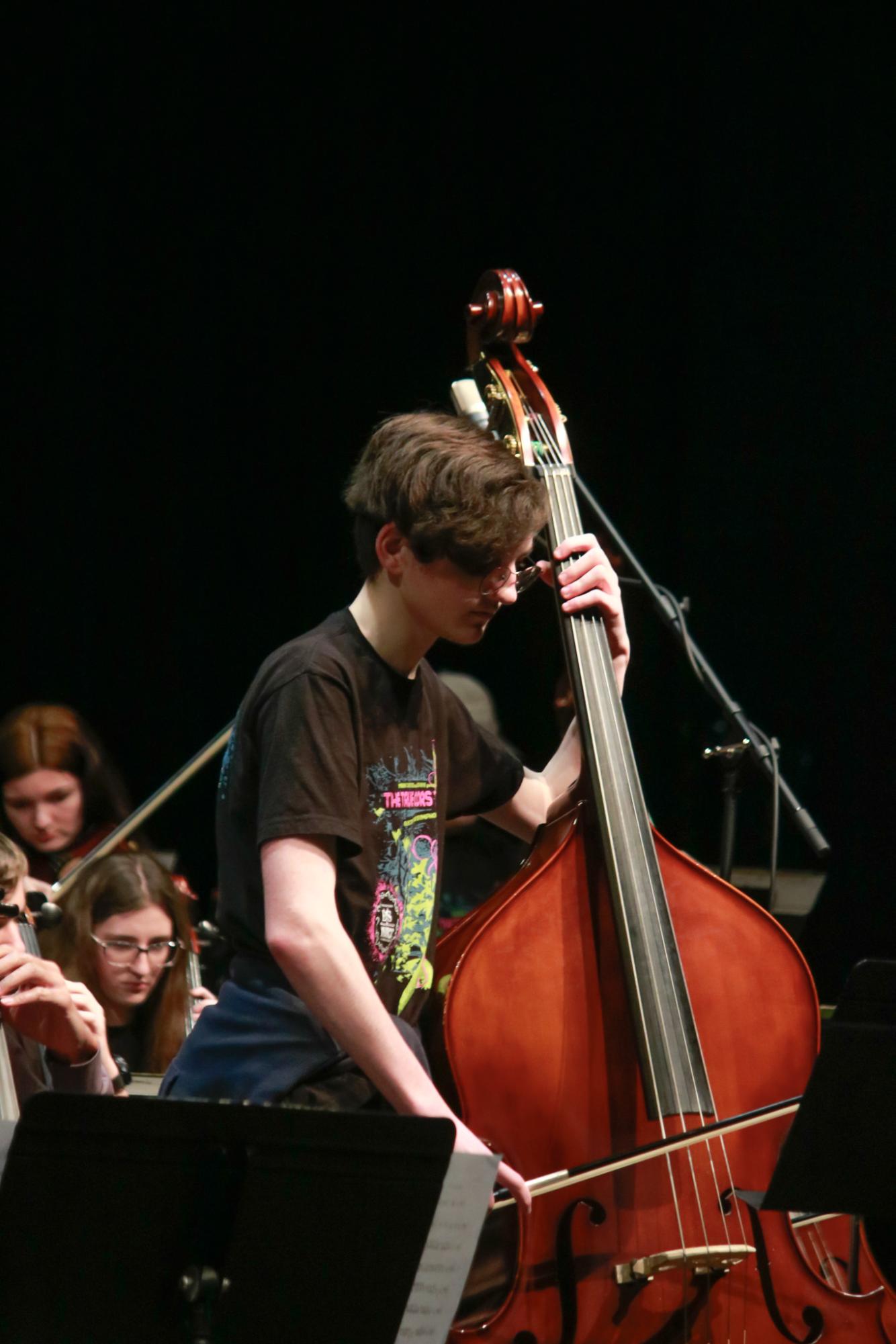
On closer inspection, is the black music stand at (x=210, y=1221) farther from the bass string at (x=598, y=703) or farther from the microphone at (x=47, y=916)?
the microphone at (x=47, y=916)

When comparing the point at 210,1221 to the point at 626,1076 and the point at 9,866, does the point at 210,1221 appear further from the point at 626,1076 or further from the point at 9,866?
the point at 9,866

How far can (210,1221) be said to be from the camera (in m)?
1.36

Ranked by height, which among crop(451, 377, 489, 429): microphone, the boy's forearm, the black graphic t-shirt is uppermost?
crop(451, 377, 489, 429): microphone

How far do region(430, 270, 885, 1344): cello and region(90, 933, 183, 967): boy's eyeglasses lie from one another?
5.02ft

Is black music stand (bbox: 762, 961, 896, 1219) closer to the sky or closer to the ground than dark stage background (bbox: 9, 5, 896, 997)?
closer to the ground

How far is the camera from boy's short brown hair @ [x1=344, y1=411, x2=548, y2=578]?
5.99 ft

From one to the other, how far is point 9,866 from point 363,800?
A: 74cm

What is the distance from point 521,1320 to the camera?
1722 millimetres

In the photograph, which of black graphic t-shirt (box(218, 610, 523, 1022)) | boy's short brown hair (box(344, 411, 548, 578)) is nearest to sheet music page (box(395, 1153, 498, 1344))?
black graphic t-shirt (box(218, 610, 523, 1022))

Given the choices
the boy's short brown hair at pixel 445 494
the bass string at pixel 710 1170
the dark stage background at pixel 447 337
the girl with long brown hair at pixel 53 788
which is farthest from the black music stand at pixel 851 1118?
A: the dark stage background at pixel 447 337

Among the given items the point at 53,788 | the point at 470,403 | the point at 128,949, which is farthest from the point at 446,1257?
the point at 53,788

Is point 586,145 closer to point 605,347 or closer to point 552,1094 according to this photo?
point 605,347

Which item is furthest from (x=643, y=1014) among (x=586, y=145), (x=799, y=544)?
(x=586, y=145)

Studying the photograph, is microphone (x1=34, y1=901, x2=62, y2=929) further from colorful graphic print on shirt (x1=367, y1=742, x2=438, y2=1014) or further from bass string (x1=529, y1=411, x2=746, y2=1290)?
bass string (x1=529, y1=411, x2=746, y2=1290)
